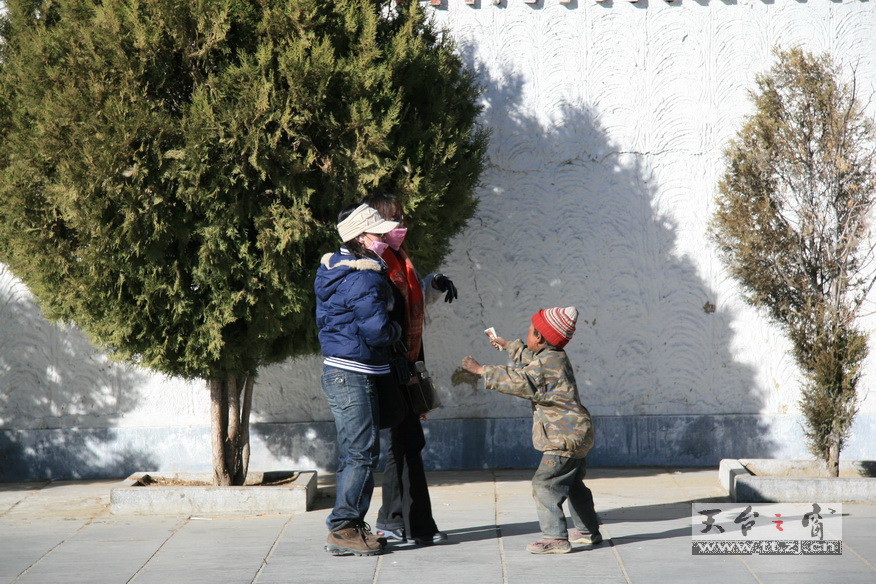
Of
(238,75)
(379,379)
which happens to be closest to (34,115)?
(238,75)

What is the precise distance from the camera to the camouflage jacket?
181 inches

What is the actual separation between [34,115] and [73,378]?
245cm

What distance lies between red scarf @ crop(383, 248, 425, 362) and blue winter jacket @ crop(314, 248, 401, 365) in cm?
14

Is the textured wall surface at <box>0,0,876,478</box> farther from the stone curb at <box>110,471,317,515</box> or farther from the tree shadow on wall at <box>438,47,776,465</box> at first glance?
the stone curb at <box>110,471,317,515</box>

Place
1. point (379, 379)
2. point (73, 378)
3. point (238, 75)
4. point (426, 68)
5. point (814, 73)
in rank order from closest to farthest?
point (379, 379)
point (238, 75)
point (426, 68)
point (814, 73)
point (73, 378)

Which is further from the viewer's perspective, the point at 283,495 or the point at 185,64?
the point at 283,495

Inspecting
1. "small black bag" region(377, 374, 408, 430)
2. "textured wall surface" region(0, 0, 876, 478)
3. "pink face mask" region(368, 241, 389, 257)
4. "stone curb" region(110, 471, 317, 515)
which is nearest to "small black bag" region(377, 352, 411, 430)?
"small black bag" region(377, 374, 408, 430)

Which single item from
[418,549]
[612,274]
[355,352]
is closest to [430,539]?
[418,549]

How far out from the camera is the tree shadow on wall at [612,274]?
7137mm

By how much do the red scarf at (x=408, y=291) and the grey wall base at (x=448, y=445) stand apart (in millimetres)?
2458

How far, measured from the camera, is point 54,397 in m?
7.01

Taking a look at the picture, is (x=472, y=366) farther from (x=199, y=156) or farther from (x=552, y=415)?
(x=199, y=156)

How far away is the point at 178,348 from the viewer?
5.46 meters

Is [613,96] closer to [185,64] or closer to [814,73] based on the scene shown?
[814,73]
